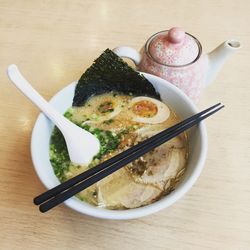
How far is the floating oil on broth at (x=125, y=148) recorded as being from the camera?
80 cm

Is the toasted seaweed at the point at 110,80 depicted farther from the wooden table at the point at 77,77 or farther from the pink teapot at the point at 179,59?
the wooden table at the point at 77,77

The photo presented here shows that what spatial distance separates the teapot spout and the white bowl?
0.17 m

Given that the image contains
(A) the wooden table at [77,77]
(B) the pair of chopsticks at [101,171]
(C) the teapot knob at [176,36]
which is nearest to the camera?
(B) the pair of chopsticks at [101,171]

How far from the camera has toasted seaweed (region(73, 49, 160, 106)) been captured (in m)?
0.98

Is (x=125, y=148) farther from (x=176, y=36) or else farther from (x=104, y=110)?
(x=176, y=36)

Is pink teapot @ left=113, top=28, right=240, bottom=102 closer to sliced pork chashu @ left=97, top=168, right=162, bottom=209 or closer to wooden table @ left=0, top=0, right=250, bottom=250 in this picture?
wooden table @ left=0, top=0, right=250, bottom=250

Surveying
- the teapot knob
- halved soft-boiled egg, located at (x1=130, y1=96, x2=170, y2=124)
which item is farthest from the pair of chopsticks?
the teapot knob

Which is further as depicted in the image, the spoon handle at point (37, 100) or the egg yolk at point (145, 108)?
the egg yolk at point (145, 108)

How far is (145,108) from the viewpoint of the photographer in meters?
1.00

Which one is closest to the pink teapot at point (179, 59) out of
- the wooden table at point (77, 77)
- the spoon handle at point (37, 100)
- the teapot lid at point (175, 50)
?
the teapot lid at point (175, 50)

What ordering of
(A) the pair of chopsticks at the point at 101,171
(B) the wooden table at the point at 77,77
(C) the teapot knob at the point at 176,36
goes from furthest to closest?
(C) the teapot knob at the point at 176,36 < (B) the wooden table at the point at 77,77 < (A) the pair of chopsticks at the point at 101,171

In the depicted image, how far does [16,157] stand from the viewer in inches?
37.6

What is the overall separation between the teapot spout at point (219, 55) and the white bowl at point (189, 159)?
0.54 feet

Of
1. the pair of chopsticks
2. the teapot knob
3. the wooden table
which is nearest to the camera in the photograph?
the pair of chopsticks
